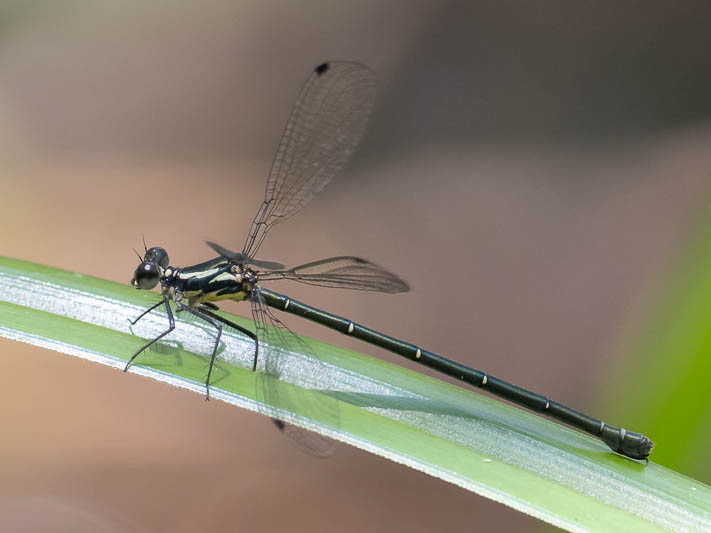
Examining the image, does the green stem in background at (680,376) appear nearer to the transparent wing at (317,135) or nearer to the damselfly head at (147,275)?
the transparent wing at (317,135)

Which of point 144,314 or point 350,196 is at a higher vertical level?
point 350,196

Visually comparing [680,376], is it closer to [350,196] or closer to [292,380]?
[292,380]

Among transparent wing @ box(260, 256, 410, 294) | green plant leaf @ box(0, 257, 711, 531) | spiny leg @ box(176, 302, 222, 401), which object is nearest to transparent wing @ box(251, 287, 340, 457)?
green plant leaf @ box(0, 257, 711, 531)

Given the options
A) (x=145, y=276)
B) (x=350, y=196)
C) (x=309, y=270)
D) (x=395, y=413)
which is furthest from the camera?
(x=350, y=196)

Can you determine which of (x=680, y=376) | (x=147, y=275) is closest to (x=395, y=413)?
(x=147, y=275)

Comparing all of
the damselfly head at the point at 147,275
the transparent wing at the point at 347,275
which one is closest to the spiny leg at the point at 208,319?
the damselfly head at the point at 147,275

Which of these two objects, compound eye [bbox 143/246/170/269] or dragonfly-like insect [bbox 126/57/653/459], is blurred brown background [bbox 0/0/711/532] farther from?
compound eye [bbox 143/246/170/269]

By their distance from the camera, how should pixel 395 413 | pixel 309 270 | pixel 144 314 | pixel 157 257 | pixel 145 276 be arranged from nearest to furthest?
pixel 395 413
pixel 144 314
pixel 145 276
pixel 157 257
pixel 309 270
